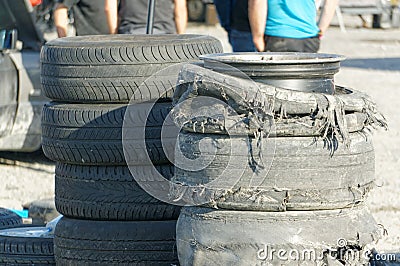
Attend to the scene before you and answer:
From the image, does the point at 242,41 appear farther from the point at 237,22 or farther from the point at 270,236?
the point at 270,236

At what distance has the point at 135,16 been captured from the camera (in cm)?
791

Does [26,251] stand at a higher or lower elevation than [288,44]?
lower

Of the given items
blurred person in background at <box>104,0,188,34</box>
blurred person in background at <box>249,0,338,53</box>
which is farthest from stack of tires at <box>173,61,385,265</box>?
blurred person in background at <box>104,0,188,34</box>

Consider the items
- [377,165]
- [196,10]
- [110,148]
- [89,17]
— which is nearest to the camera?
[110,148]

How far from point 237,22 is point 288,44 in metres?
0.76

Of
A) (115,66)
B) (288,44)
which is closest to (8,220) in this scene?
(115,66)

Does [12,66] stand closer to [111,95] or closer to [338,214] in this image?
[111,95]

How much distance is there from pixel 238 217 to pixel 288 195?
0.69 feet

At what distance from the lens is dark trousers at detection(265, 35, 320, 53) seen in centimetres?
720

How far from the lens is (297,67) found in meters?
3.56

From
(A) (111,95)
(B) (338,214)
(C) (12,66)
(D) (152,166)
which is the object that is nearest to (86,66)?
→ (A) (111,95)

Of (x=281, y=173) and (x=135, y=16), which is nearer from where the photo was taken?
(x=281, y=173)

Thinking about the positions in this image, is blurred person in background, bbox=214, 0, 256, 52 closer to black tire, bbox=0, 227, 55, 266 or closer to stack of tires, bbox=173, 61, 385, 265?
black tire, bbox=0, 227, 55, 266

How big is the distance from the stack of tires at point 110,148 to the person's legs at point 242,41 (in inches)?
122
